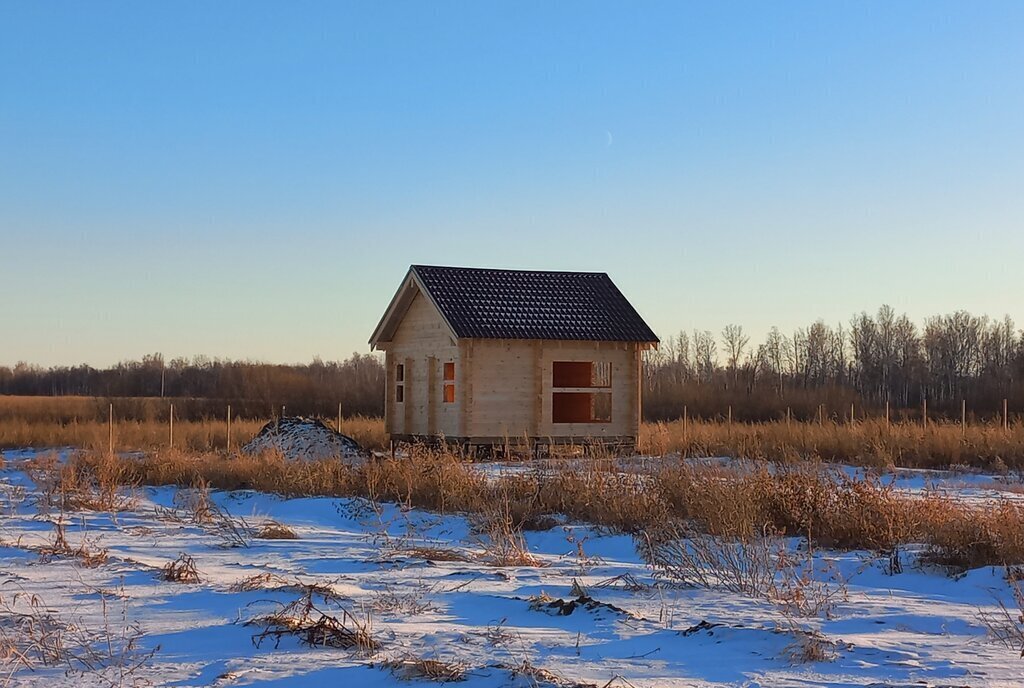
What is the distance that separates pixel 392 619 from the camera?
7051 millimetres

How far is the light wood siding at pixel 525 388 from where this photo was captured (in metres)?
24.0

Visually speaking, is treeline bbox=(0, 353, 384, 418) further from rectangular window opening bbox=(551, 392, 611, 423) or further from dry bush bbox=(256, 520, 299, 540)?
dry bush bbox=(256, 520, 299, 540)

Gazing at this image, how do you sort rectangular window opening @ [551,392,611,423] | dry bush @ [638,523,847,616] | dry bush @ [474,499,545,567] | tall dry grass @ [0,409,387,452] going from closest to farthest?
dry bush @ [638,523,847,616], dry bush @ [474,499,545,567], tall dry grass @ [0,409,387,452], rectangular window opening @ [551,392,611,423]

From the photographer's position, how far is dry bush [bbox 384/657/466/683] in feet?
17.9

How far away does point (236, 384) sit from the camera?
65.4m

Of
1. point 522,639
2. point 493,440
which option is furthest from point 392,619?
point 493,440

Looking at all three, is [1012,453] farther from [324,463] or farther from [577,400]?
[324,463]

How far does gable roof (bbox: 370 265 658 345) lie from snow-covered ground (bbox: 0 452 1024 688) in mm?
12775

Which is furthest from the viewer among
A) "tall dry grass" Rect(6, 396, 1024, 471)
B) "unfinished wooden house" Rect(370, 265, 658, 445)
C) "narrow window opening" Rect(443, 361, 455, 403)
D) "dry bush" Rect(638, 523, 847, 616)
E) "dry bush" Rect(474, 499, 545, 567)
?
"narrow window opening" Rect(443, 361, 455, 403)

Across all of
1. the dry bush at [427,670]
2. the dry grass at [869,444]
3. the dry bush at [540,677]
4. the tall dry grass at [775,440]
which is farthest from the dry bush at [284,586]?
the dry grass at [869,444]

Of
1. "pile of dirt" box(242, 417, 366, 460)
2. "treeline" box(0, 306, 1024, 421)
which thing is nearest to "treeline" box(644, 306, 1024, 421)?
"treeline" box(0, 306, 1024, 421)

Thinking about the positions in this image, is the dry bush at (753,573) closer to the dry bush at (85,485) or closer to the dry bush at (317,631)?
the dry bush at (317,631)

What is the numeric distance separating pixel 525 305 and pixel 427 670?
1980cm

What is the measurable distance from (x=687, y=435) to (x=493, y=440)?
5.98 m
